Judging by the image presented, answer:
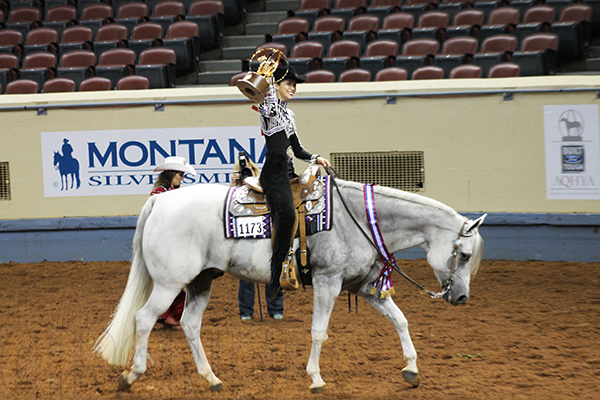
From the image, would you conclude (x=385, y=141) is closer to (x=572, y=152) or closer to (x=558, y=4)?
(x=572, y=152)

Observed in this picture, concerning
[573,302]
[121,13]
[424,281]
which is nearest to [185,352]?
[424,281]

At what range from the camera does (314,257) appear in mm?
5070

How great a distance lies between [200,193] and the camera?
5.31m

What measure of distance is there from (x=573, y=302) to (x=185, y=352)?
4.77m

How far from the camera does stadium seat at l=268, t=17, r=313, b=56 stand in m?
14.0

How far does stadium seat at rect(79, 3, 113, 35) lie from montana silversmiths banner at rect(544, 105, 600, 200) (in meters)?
11.4

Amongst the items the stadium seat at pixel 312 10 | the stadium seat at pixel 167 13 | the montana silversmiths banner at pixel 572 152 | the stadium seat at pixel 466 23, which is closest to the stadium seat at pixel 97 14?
the stadium seat at pixel 167 13

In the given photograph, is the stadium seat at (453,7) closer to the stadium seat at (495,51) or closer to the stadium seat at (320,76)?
the stadium seat at (495,51)

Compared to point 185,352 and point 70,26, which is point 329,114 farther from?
point 70,26

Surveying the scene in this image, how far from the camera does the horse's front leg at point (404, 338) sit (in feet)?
16.7

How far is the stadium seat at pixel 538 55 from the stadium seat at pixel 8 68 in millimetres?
10585

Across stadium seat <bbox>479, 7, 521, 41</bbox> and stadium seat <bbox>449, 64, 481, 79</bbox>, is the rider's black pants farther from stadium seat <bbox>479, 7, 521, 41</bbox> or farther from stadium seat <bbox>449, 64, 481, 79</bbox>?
stadium seat <bbox>479, 7, 521, 41</bbox>

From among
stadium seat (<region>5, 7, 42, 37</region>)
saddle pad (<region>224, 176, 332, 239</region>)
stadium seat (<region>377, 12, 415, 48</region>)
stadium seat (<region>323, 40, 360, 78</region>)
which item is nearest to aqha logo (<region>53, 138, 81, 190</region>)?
stadium seat (<region>323, 40, 360, 78</region>)

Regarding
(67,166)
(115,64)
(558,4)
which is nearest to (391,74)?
(558,4)
